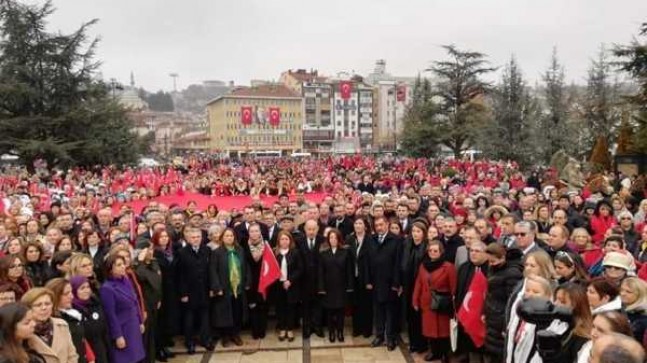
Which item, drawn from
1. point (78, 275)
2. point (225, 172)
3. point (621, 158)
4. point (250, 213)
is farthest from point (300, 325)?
point (225, 172)

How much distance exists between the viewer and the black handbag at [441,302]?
5895 millimetres

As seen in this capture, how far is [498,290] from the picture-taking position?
498 cm

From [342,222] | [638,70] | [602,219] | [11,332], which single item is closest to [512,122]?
[638,70]

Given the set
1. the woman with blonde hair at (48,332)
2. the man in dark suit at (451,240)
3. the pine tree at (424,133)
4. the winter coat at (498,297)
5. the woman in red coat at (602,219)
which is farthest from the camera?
the pine tree at (424,133)

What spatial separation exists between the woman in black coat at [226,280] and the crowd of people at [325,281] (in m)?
0.02

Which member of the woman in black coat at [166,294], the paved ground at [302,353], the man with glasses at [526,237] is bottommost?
the paved ground at [302,353]

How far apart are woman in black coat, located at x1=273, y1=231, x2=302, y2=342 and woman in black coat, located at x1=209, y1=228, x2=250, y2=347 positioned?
47 centimetres

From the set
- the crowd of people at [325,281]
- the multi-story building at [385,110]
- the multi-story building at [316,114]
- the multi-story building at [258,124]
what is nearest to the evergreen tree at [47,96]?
the crowd of people at [325,281]

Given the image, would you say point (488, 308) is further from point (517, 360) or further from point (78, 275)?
point (78, 275)

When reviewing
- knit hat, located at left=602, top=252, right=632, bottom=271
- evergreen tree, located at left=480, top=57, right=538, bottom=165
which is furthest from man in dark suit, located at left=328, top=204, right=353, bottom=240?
evergreen tree, located at left=480, top=57, right=538, bottom=165

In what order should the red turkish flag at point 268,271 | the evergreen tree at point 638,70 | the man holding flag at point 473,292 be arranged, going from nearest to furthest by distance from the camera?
the man holding flag at point 473,292 < the red turkish flag at point 268,271 < the evergreen tree at point 638,70

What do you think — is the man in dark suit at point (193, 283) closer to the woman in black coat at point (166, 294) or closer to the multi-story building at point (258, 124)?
the woman in black coat at point (166, 294)

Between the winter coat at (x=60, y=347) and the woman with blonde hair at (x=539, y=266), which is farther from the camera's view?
the woman with blonde hair at (x=539, y=266)

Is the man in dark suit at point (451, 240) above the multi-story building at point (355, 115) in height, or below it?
below
